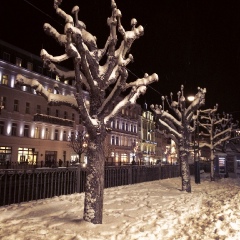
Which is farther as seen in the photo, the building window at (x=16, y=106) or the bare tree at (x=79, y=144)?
the bare tree at (x=79, y=144)

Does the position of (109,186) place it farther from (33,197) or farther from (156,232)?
(156,232)

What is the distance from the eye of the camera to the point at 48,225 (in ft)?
20.9

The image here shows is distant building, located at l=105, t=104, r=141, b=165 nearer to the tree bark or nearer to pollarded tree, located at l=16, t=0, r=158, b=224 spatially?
the tree bark

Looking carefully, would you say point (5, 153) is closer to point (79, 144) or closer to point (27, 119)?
point (27, 119)

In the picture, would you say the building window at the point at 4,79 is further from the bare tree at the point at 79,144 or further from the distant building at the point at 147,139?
the distant building at the point at 147,139

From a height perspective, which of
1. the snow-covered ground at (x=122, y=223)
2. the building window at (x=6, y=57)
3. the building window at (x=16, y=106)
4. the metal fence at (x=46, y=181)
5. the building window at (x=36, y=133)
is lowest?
the snow-covered ground at (x=122, y=223)

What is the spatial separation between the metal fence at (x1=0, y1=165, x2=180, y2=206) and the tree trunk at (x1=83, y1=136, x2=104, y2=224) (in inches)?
141

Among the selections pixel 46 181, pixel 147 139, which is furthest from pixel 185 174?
pixel 147 139

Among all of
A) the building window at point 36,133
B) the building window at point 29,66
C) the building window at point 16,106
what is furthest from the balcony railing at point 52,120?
the building window at point 29,66

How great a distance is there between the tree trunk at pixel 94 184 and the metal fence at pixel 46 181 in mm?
3594

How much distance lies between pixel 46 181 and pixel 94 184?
494 centimetres

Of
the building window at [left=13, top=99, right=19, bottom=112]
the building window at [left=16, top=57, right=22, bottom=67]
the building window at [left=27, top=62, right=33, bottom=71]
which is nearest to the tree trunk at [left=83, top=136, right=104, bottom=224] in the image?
the building window at [left=13, top=99, right=19, bottom=112]

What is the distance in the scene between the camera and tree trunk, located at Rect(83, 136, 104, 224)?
6.56 metres

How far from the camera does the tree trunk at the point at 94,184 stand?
21.5ft
